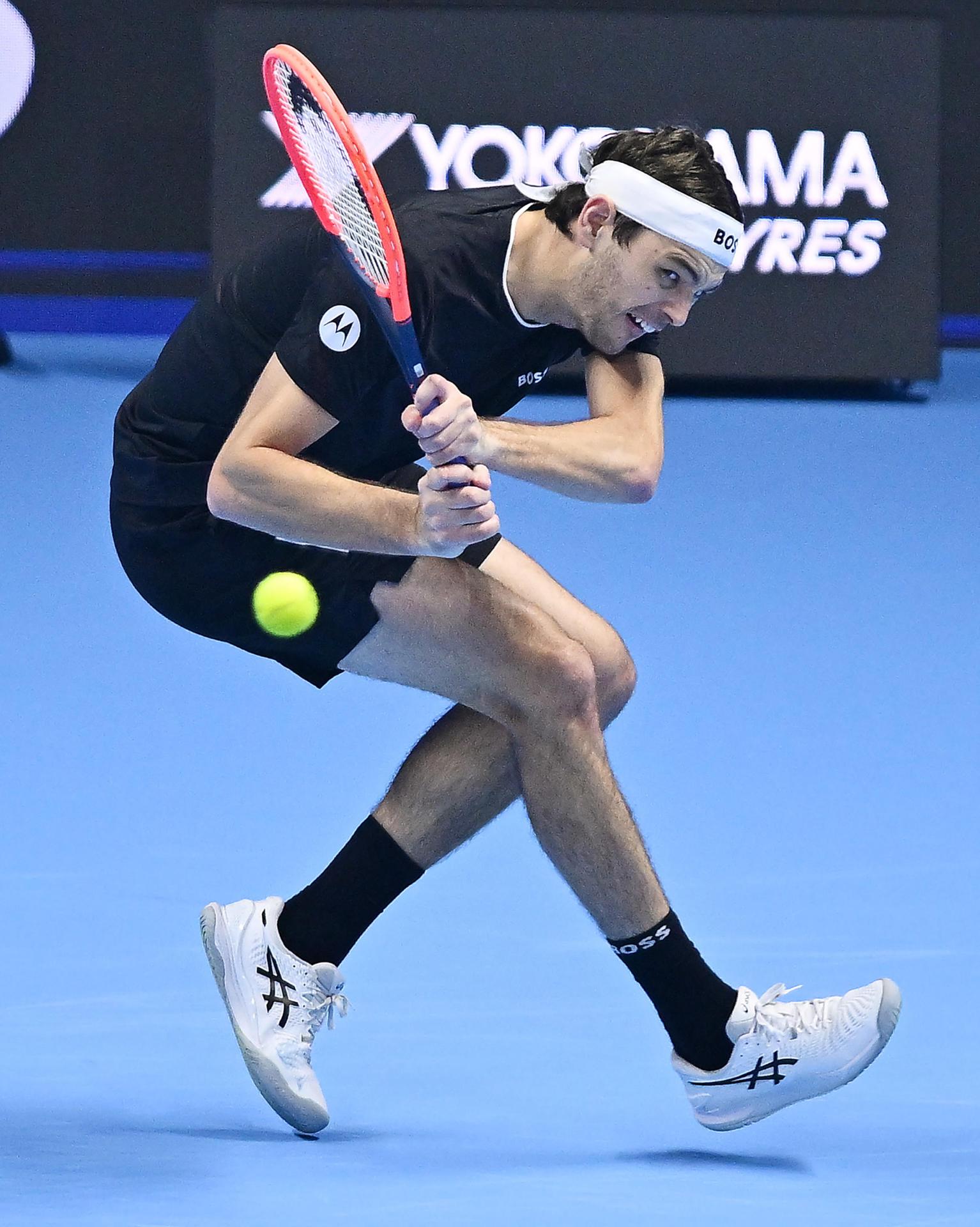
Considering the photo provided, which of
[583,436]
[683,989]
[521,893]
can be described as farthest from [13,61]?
[683,989]

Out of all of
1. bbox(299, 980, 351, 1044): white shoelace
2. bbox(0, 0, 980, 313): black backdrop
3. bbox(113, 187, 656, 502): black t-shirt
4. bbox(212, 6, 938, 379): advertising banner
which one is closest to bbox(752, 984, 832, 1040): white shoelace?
bbox(299, 980, 351, 1044): white shoelace

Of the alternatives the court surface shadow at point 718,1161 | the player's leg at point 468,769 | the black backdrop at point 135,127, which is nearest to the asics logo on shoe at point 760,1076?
the court surface shadow at point 718,1161

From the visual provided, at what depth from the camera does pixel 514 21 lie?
9.02 m

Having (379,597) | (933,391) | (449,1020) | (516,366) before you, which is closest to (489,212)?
(516,366)

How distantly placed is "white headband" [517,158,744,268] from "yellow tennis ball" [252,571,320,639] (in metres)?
0.78

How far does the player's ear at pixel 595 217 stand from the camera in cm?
318

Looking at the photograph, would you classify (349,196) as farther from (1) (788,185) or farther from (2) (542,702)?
(1) (788,185)

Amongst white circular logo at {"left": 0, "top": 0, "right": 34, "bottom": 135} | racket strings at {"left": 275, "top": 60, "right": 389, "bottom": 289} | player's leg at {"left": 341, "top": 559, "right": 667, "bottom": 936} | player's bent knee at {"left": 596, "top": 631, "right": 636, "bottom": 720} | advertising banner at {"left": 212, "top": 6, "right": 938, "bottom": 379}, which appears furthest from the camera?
white circular logo at {"left": 0, "top": 0, "right": 34, "bottom": 135}

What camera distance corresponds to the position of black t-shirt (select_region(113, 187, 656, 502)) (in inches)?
122

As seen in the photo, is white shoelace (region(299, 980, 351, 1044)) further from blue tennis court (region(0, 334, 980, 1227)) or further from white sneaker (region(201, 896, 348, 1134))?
blue tennis court (region(0, 334, 980, 1227))

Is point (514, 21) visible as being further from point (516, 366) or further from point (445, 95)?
point (516, 366)

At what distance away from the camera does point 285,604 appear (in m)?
3.34

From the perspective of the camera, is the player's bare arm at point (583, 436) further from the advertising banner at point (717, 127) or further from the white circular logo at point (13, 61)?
the white circular logo at point (13, 61)

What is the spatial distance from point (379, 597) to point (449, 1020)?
82 cm
